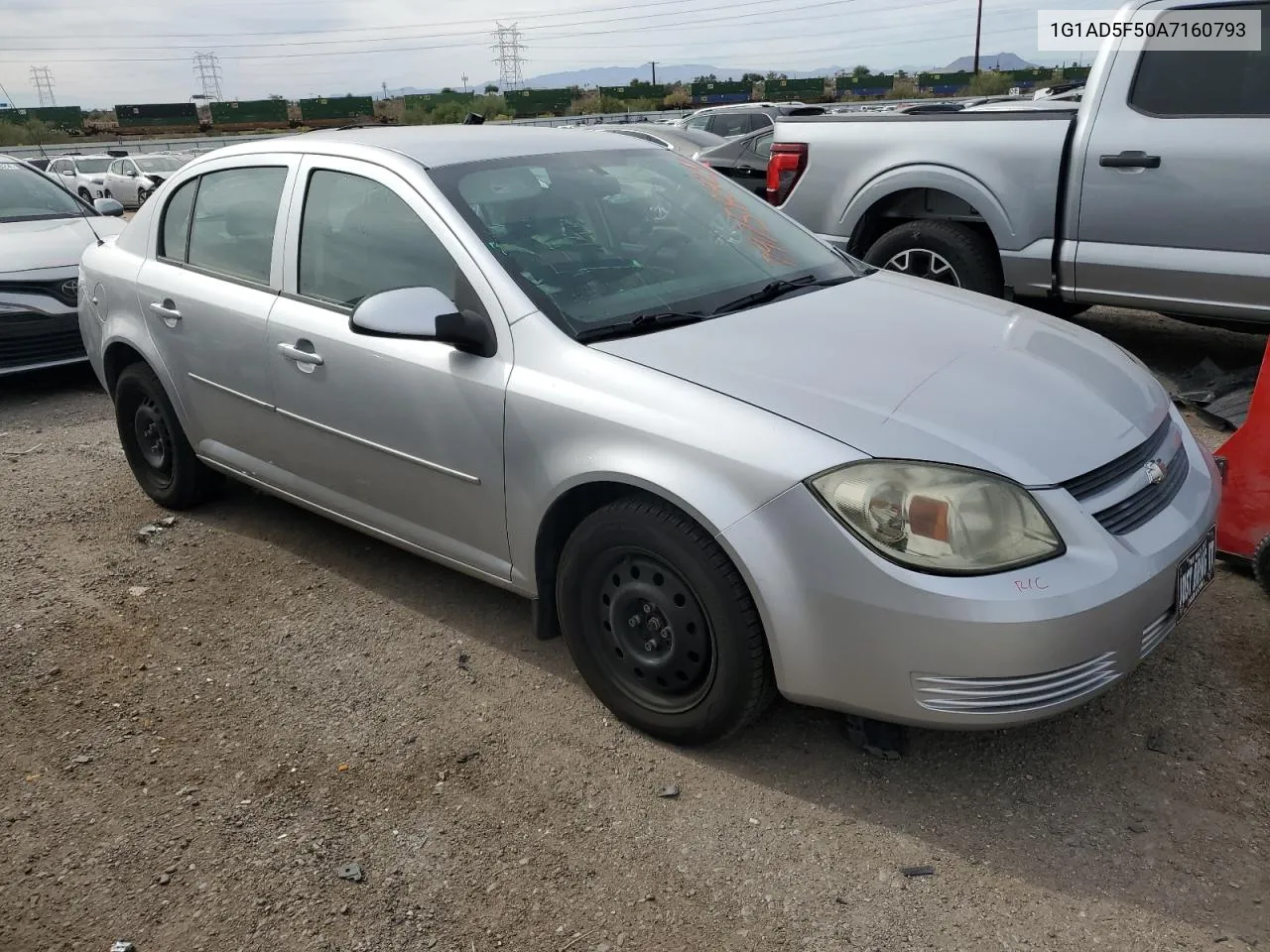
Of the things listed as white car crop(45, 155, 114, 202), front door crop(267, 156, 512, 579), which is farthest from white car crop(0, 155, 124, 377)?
white car crop(45, 155, 114, 202)

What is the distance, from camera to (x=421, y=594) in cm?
412

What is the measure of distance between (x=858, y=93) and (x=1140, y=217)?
58007 mm

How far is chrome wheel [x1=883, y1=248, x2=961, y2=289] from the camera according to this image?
249 inches

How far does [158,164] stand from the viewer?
97.3ft

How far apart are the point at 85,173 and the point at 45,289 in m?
25.5

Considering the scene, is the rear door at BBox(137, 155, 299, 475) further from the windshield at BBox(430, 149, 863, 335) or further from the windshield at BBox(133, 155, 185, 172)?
the windshield at BBox(133, 155, 185, 172)

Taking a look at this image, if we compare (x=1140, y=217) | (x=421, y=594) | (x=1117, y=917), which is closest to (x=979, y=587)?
(x=1117, y=917)

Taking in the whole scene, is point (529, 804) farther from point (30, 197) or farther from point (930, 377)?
point (30, 197)

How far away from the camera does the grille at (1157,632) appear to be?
2.69 meters

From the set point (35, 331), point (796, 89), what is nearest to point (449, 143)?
point (35, 331)

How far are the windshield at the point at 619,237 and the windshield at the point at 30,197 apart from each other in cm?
590

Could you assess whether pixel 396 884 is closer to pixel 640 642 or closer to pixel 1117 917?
pixel 640 642

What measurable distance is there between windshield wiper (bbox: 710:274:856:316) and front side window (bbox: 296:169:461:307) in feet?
2.83

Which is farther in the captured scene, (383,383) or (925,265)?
(925,265)
